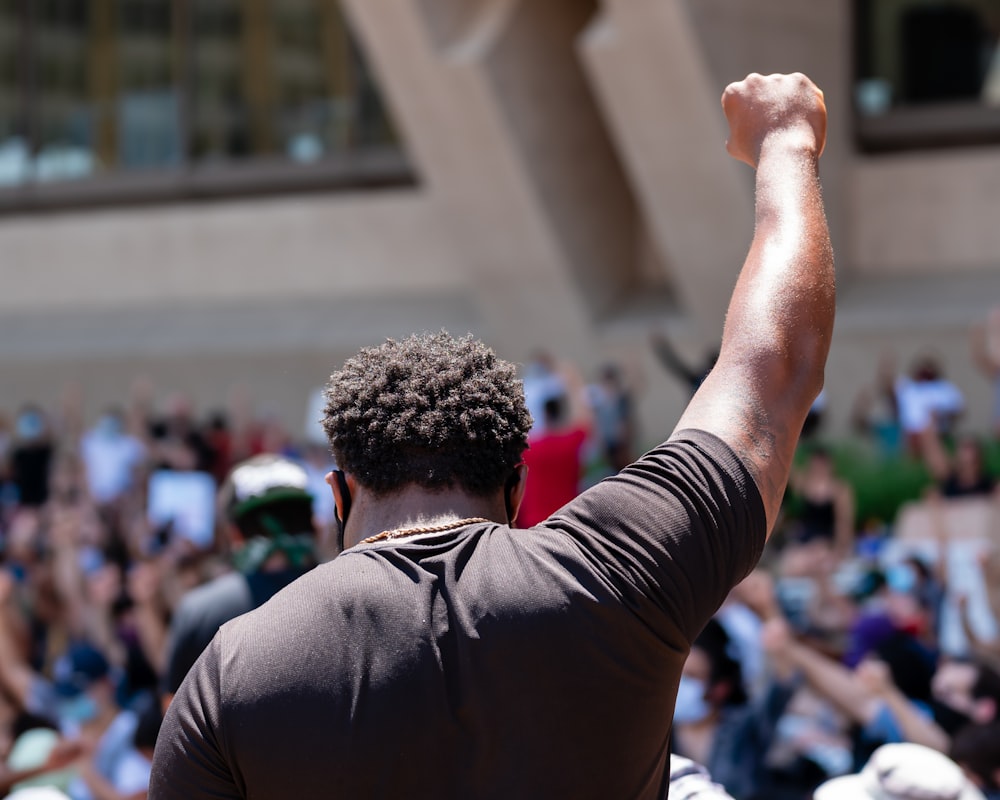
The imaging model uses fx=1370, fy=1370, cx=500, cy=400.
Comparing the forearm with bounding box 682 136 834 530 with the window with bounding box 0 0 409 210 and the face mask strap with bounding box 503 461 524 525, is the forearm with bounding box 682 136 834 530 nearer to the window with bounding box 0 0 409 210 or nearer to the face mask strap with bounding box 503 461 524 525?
the face mask strap with bounding box 503 461 524 525

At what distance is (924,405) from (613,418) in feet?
9.86

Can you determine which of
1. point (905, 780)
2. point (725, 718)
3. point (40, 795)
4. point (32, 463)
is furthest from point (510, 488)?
point (32, 463)

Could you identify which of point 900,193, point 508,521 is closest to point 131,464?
point 900,193

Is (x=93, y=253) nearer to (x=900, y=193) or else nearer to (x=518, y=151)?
(x=518, y=151)

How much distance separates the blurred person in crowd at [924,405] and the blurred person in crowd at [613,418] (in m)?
2.61

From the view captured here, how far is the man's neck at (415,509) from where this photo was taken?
5.98 feet

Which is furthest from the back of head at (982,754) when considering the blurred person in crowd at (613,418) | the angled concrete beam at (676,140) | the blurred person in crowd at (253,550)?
the angled concrete beam at (676,140)

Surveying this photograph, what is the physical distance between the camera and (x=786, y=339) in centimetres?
177

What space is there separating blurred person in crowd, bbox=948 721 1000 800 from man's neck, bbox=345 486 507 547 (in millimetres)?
2613

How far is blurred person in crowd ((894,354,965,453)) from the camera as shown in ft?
39.6

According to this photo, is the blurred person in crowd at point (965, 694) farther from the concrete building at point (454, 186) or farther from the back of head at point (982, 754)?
the concrete building at point (454, 186)

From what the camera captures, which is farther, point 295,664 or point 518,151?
point 518,151

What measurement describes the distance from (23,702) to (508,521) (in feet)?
16.1

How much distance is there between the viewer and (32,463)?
14.2 meters
